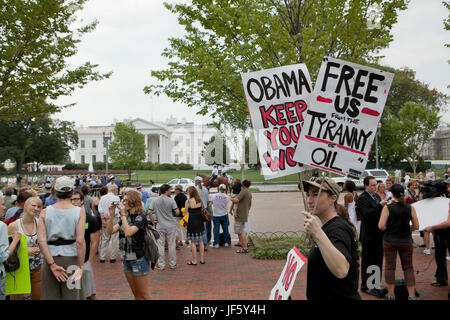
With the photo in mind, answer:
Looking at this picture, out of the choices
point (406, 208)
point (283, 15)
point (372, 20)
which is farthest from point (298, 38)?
point (406, 208)

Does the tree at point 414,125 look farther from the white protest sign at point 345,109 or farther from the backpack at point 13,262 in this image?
the backpack at point 13,262

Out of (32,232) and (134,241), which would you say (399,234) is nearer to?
(134,241)

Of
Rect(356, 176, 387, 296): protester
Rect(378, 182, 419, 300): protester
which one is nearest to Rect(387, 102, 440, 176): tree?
Rect(356, 176, 387, 296): protester

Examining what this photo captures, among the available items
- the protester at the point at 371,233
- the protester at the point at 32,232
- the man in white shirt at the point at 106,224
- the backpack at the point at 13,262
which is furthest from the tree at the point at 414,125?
the backpack at the point at 13,262

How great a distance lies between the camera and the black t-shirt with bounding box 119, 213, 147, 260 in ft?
16.4

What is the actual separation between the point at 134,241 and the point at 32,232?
4.22 ft

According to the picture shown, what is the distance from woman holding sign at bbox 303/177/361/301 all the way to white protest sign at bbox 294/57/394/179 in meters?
0.76

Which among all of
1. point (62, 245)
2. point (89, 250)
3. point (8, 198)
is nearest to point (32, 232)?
point (89, 250)

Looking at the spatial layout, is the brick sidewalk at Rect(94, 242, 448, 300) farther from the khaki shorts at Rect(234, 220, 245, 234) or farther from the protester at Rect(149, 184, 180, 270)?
the khaki shorts at Rect(234, 220, 245, 234)

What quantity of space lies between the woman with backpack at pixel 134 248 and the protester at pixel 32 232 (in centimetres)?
96

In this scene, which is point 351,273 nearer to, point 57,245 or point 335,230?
point 335,230

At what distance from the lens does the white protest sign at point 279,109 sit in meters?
5.15

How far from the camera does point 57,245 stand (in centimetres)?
414

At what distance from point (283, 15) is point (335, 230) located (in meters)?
9.49
